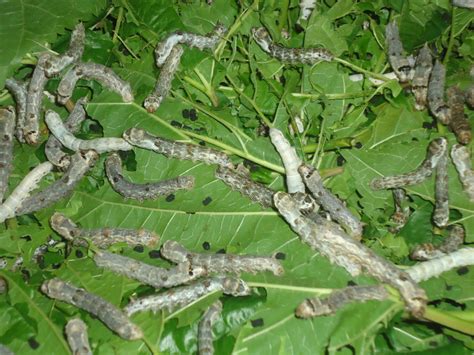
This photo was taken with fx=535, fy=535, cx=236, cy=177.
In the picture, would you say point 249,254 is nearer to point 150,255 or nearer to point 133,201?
point 150,255

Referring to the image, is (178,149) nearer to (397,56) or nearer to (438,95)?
(397,56)

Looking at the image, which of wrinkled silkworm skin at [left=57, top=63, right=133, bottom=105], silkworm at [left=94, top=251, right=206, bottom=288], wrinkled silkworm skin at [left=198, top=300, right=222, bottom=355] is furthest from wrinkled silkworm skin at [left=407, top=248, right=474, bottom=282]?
wrinkled silkworm skin at [left=57, top=63, right=133, bottom=105]

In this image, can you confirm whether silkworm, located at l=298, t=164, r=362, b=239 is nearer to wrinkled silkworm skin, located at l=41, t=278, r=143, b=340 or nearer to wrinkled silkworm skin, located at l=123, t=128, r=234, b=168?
wrinkled silkworm skin, located at l=123, t=128, r=234, b=168

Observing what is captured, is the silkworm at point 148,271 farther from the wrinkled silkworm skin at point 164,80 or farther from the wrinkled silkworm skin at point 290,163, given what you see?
the wrinkled silkworm skin at point 164,80

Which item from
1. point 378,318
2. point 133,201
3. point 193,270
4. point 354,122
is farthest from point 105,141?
point 378,318

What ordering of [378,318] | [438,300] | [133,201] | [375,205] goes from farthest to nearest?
[133,201] → [375,205] → [438,300] → [378,318]

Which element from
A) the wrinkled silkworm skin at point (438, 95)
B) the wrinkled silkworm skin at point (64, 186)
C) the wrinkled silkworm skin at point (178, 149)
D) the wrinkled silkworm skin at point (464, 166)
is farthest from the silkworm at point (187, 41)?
the wrinkled silkworm skin at point (464, 166)
